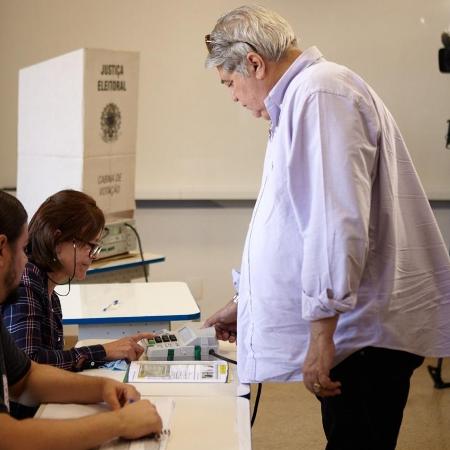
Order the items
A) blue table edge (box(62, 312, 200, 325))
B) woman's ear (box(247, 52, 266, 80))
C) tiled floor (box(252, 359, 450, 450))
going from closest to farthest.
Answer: woman's ear (box(247, 52, 266, 80)) < blue table edge (box(62, 312, 200, 325)) < tiled floor (box(252, 359, 450, 450))

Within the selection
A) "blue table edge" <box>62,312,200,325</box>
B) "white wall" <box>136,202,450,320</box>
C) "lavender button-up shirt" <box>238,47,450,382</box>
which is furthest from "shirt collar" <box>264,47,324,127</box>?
"white wall" <box>136,202,450,320</box>

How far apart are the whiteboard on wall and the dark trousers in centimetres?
275

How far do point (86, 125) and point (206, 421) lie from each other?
173 centimetres

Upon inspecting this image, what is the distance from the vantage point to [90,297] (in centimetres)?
238

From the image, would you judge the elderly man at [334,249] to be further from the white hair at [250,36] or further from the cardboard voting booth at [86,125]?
the cardboard voting booth at [86,125]

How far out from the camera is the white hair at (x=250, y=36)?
1.46 m

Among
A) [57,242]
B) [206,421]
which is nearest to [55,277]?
[57,242]

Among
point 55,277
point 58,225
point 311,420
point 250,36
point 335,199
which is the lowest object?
point 311,420

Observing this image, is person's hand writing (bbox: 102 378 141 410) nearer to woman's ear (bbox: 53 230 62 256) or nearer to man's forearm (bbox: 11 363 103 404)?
man's forearm (bbox: 11 363 103 404)

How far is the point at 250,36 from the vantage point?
4.79 feet

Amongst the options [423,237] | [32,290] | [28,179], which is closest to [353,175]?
[423,237]

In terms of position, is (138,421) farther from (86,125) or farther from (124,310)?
(86,125)

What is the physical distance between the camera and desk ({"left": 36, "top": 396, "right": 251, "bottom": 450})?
128cm

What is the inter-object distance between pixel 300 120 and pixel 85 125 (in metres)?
1.66
